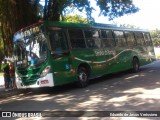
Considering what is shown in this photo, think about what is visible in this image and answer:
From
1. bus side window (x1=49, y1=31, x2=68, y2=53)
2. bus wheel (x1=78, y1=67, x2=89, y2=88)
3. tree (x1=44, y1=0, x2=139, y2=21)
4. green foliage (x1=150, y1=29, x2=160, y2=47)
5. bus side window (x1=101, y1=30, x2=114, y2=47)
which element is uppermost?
green foliage (x1=150, y1=29, x2=160, y2=47)

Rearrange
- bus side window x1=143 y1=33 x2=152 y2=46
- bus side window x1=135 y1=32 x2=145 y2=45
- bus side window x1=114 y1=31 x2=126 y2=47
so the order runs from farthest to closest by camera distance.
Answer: bus side window x1=143 y1=33 x2=152 y2=46 < bus side window x1=135 y1=32 x2=145 y2=45 < bus side window x1=114 y1=31 x2=126 y2=47

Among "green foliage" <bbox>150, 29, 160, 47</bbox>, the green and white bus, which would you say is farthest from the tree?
"green foliage" <bbox>150, 29, 160, 47</bbox>

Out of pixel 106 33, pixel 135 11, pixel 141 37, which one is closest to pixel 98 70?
pixel 106 33

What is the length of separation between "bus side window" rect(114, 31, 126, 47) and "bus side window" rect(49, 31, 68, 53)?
197 inches

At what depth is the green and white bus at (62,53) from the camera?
1245 cm

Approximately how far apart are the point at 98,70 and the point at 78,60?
191 centimetres

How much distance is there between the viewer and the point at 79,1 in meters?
14.7

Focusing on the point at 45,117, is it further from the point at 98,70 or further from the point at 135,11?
the point at 135,11

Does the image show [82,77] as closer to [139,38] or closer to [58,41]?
[58,41]

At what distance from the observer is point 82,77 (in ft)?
46.0

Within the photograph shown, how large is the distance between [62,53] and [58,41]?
511mm

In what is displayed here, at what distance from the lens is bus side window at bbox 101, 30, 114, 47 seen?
1619 centimetres

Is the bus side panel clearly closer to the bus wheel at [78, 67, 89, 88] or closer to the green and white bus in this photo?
the green and white bus

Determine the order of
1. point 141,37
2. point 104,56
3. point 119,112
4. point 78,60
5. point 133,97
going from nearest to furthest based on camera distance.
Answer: point 119,112 < point 133,97 < point 78,60 < point 104,56 < point 141,37
